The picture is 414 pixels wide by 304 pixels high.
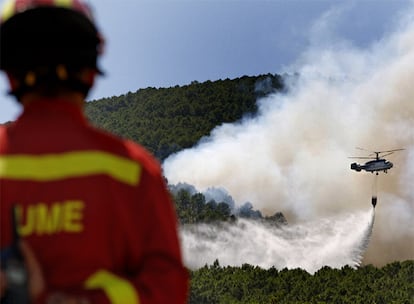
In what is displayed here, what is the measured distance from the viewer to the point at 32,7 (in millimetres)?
2582

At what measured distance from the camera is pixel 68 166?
2506 millimetres

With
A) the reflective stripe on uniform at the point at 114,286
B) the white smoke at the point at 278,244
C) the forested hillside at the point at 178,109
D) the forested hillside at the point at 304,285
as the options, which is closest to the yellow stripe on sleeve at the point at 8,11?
the reflective stripe on uniform at the point at 114,286

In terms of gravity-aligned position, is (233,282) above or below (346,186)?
below

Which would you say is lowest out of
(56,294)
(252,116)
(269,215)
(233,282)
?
(56,294)

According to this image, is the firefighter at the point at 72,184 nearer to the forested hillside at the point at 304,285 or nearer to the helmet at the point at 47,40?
the helmet at the point at 47,40

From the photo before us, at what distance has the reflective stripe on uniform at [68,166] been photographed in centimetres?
250

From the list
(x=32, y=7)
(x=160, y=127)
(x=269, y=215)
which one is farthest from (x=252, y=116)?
(x=32, y=7)

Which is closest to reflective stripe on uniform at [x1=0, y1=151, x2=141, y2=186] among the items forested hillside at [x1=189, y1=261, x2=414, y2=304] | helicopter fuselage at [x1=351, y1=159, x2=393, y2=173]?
helicopter fuselage at [x1=351, y1=159, x2=393, y2=173]

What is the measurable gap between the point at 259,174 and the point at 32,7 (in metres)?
109

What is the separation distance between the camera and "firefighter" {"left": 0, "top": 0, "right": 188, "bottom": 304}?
246cm

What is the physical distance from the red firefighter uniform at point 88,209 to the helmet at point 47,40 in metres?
0.11

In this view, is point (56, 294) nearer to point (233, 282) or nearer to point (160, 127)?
point (233, 282)

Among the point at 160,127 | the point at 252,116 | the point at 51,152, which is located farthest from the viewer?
the point at 160,127

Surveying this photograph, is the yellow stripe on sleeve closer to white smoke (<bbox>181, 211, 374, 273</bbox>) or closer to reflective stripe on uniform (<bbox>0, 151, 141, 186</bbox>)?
reflective stripe on uniform (<bbox>0, 151, 141, 186</bbox>)
